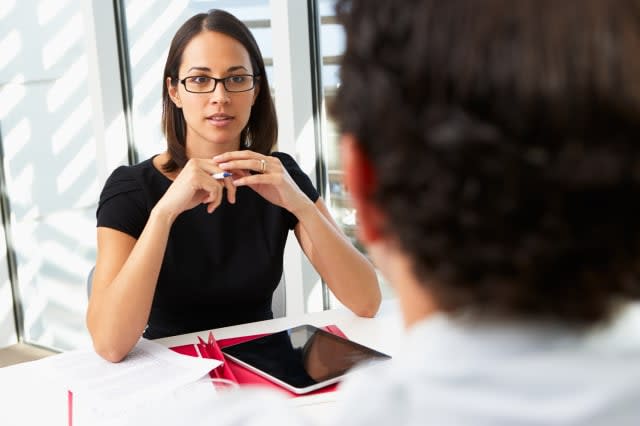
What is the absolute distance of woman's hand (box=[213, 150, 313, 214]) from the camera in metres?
1.71

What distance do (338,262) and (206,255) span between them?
37cm

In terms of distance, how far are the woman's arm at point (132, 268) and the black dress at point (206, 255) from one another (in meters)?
0.10

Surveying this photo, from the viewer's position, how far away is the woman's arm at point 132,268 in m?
1.50

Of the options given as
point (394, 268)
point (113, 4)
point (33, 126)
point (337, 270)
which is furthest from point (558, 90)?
point (33, 126)

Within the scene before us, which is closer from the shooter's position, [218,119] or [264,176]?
[264,176]

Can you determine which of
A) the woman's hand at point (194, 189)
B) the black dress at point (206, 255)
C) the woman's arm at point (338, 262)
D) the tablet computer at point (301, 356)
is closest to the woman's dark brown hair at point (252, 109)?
the black dress at point (206, 255)

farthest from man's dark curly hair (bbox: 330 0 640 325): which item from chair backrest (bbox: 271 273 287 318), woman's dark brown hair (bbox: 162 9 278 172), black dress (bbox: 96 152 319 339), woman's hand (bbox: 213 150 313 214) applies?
chair backrest (bbox: 271 273 287 318)

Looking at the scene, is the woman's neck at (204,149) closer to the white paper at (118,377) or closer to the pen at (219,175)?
the pen at (219,175)

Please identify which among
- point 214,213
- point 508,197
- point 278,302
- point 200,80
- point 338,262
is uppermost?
point 200,80

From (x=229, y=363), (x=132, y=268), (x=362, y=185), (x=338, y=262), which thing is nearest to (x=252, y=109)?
(x=338, y=262)

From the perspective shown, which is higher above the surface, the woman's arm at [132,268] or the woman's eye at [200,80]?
the woman's eye at [200,80]

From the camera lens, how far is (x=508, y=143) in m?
0.43

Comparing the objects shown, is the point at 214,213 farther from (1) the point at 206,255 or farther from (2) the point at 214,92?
(2) the point at 214,92

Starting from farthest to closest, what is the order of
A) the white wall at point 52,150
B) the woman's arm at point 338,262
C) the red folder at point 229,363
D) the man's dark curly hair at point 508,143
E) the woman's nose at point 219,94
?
the white wall at point 52,150 < the woman's nose at point 219,94 < the woman's arm at point 338,262 < the red folder at point 229,363 < the man's dark curly hair at point 508,143
